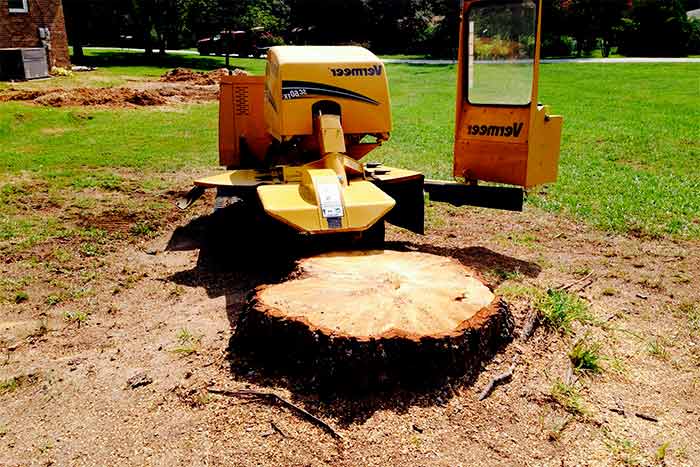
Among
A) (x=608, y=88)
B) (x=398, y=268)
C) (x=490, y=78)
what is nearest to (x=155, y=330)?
(x=398, y=268)

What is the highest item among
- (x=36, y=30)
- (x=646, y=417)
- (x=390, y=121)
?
(x=36, y=30)

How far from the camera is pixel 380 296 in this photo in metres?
4.43

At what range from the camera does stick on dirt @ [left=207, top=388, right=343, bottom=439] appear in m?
3.89

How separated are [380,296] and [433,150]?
8.51 metres

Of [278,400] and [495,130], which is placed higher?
[495,130]

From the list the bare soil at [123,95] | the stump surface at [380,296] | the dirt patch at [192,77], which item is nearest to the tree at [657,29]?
the dirt patch at [192,77]

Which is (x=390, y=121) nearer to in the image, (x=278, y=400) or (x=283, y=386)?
(x=283, y=386)

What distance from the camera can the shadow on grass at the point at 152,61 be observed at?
3141 centimetres

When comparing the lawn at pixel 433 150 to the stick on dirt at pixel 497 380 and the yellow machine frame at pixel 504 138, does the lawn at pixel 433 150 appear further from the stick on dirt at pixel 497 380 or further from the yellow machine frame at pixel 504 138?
the stick on dirt at pixel 497 380

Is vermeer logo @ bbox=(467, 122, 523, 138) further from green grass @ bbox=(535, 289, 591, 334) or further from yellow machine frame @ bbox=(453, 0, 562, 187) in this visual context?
green grass @ bbox=(535, 289, 591, 334)

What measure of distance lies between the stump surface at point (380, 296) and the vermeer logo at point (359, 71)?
254cm

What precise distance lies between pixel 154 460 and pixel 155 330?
5.76ft

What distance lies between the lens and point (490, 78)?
7.37 m

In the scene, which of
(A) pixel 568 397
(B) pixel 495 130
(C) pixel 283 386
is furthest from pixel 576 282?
(C) pixel 283 386
